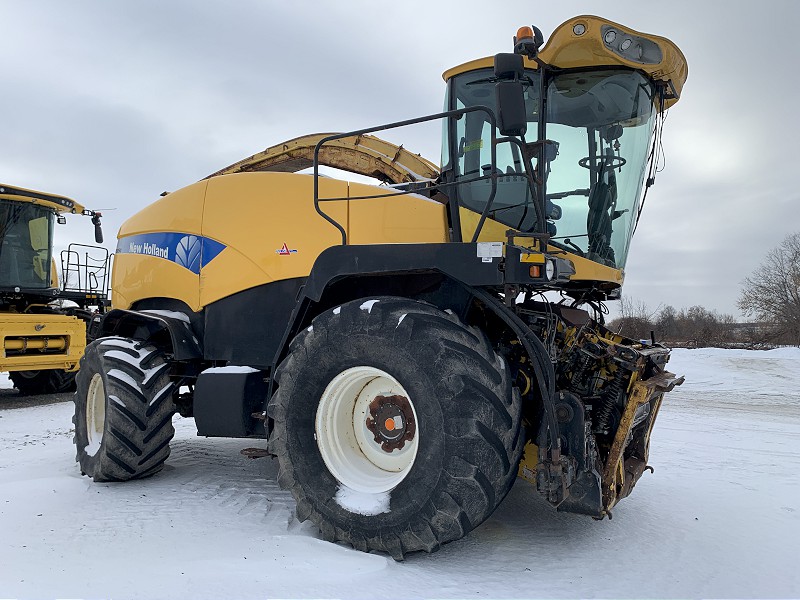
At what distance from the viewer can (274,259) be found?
445 cm

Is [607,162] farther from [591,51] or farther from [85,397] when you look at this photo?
[85,397]

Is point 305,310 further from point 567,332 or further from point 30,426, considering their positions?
point 30,426

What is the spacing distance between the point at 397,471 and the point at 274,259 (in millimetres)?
1788

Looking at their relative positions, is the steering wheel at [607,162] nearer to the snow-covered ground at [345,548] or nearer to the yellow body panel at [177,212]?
the snow-covered ground at [345,548]

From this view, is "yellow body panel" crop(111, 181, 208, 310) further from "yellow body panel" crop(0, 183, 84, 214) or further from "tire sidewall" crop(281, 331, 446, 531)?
"yellow body panel" crop(0, 183, 84, 214)

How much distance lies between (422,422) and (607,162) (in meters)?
2.15

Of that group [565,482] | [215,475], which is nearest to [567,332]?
[565,482]

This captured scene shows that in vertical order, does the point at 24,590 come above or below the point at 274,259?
below

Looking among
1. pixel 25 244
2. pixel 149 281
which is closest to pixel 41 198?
pixel 25 244

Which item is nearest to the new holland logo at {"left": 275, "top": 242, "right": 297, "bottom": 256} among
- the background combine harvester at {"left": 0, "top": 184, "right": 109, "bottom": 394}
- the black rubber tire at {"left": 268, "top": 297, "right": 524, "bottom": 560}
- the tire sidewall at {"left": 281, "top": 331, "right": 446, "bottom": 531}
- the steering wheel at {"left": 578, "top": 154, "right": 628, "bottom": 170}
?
the black rubber tire at {"left": 268, "top": 297, "right": 524, "bottom": 560}

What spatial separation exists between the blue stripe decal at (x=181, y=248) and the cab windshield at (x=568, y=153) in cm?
197

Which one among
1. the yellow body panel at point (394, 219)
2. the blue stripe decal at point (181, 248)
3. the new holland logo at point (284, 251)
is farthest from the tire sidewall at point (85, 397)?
the yellow body panel at point (394, 219)

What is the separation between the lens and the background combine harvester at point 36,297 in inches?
385

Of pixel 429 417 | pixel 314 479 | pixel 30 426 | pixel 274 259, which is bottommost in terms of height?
pixel 30 426
